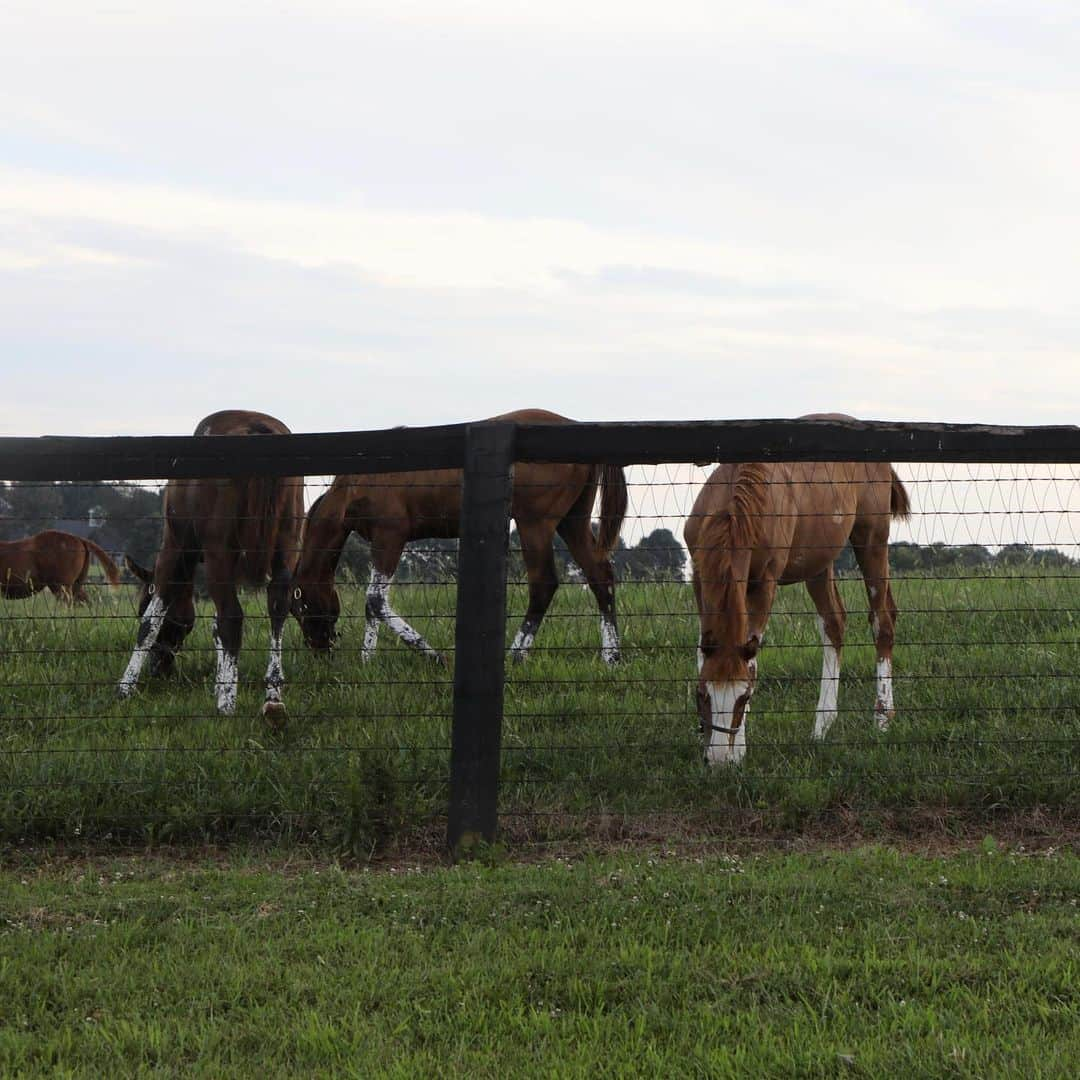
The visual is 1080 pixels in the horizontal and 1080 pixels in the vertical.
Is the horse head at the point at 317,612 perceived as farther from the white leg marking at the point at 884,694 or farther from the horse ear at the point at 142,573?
the white leg marking at the point at 884,694

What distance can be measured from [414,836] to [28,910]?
62.8 inches

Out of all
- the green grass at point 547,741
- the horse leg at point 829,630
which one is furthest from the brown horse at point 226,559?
the horse leg at point 829,630

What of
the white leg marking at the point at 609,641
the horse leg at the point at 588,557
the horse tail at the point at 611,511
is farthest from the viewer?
the horse tail at the point at 611,511

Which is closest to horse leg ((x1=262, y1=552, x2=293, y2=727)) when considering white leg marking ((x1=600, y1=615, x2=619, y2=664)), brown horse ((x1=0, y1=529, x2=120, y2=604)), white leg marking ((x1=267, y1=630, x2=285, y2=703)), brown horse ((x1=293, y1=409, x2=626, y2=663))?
white leg marking ((x1=267, y1=630, x2=285, y2=703))

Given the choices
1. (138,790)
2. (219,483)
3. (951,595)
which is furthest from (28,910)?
(951,595)

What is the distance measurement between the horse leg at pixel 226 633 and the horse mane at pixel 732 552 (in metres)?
2.97

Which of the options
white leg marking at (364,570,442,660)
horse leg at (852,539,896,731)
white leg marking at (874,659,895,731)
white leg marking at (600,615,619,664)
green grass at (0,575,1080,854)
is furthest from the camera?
white leg marking at (364,570,442,660)

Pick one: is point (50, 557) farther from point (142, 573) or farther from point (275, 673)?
point (275, 673)

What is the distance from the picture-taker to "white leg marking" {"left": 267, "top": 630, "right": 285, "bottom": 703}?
25.7 feet

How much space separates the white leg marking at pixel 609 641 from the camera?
893 centimetres

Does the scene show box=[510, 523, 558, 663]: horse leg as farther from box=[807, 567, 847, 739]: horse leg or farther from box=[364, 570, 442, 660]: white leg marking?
box=[807, 567, 847, 739]: horse leg

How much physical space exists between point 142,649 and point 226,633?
0.73 metres

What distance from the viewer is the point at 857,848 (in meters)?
5.32

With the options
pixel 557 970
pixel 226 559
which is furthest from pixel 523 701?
pixel 557 970
